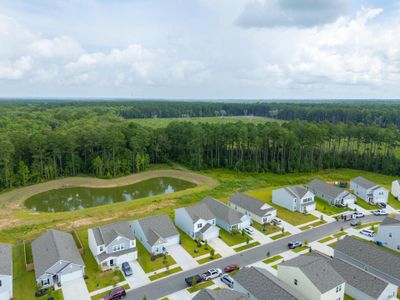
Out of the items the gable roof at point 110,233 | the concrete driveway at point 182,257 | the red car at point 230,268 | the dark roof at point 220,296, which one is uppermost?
the dark roof at point 220,296

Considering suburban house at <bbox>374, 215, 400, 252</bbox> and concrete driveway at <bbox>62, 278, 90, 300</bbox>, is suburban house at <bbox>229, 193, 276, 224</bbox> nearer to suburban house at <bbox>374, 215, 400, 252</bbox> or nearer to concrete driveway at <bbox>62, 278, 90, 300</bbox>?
suburban house at <bbox>374, 215, 400, 252</bbox>

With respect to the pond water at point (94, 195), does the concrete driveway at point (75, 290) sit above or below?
above

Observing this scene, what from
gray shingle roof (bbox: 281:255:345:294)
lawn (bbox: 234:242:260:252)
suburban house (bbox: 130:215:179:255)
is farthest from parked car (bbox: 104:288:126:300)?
gray shingle roof (bbox: 281:255:345:294)

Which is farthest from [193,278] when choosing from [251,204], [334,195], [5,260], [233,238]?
[334,195]

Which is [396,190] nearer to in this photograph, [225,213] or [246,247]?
[225,213]

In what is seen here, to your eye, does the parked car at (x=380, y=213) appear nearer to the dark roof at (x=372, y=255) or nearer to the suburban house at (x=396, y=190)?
the suburban house at (x=396, y=190)

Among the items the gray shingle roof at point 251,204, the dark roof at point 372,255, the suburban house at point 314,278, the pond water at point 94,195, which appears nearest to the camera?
the suburban house at point 314,278

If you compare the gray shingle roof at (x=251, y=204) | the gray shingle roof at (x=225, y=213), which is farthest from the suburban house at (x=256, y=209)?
the gray shingle roof at (x=225, y=213)
